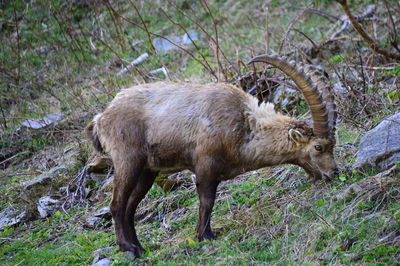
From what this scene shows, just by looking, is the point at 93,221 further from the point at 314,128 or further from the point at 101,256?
the point at 314,128

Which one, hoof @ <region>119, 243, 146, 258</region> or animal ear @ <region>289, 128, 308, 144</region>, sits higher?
animal ear @ <region>289, 128, 308, 144</region>

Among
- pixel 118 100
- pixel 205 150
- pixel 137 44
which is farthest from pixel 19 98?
pixel 205 150

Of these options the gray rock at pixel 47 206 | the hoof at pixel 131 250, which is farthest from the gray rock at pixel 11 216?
the hoof at pixel 131 250

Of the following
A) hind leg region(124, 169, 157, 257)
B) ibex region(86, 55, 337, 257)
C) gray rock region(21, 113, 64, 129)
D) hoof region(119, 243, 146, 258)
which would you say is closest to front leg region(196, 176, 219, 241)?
ibex region(86, 55, 337, 257)

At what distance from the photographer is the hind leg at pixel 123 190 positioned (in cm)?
591

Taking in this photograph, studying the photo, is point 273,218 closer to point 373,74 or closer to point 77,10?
point 373,74

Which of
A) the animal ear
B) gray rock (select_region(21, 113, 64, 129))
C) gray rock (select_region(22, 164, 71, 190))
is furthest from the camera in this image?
gray rock (select_region(21, 113, 64, 129))

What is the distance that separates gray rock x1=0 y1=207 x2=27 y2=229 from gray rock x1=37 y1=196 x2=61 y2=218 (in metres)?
0.25

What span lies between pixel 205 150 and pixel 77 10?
1101 centimetres

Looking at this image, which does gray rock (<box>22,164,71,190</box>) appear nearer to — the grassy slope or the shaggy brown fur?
the grassy slope

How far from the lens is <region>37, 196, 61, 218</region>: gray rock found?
7.98 meters

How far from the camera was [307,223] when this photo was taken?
533cm

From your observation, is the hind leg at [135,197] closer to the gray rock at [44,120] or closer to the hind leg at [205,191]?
the hind leg at [205,191]

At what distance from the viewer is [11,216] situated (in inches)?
319
